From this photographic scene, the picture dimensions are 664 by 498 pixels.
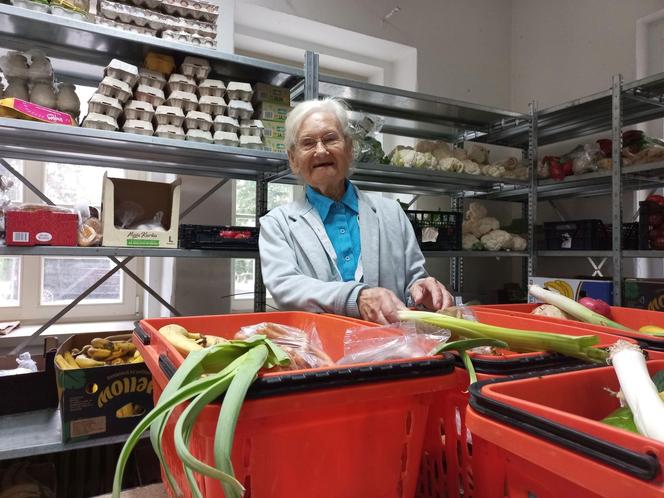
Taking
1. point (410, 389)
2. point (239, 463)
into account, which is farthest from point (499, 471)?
point (239, 463)

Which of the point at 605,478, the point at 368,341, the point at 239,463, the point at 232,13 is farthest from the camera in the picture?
the point at 232,13

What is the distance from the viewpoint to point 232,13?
2.38 m

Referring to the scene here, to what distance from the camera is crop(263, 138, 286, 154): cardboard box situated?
6.57 ft

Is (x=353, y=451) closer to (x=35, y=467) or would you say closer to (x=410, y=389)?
(x=410, y=389)

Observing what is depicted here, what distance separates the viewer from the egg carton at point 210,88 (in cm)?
189

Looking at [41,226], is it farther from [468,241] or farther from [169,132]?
[468,241]

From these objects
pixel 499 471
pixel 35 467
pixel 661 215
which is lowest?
pixel 35 467

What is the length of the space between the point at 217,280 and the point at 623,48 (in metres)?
2.78

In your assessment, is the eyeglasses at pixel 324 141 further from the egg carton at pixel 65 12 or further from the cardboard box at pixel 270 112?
the egg carton at pixel 65 12

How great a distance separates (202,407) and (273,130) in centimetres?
181

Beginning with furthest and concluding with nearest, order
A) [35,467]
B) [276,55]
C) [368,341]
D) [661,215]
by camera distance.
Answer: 1. [276,55]
2. [661,215]
3. [35,467]
4. [368,341]

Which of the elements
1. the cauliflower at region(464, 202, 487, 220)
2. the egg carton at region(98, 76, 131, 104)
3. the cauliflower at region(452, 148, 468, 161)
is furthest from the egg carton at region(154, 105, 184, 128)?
the cauliflower at region(464, 202, 487, 220)

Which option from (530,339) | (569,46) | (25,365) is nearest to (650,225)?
(569,46)

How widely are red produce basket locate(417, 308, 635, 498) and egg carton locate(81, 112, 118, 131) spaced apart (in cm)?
164
